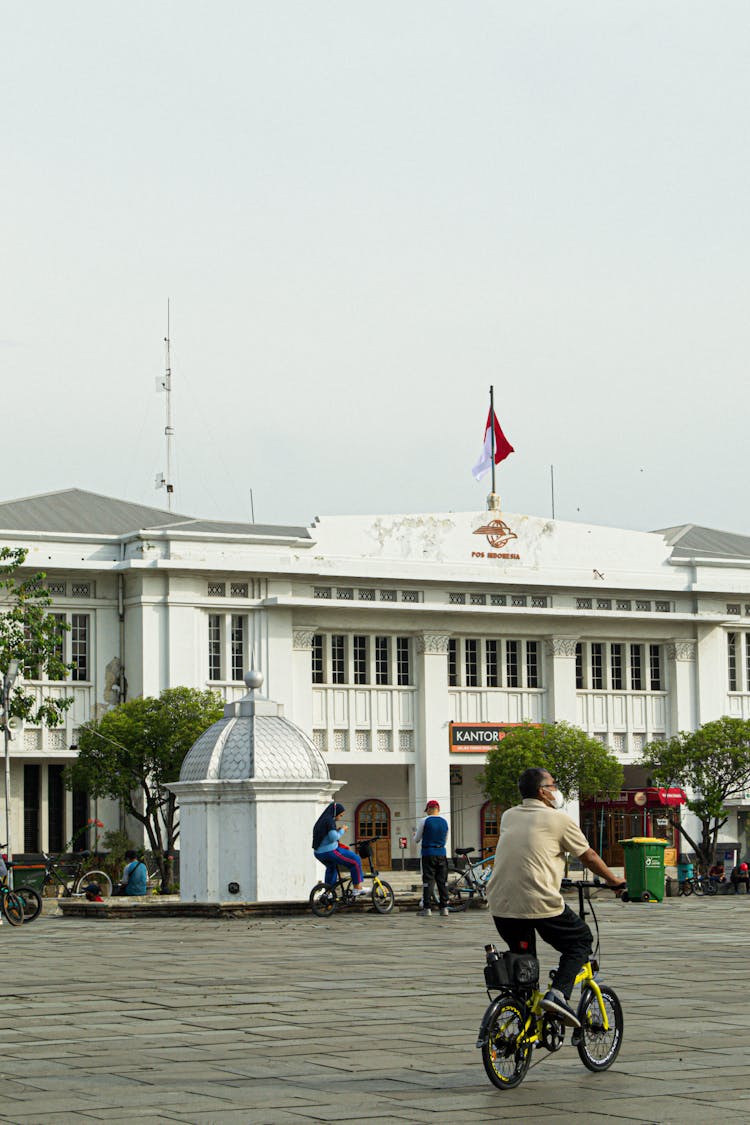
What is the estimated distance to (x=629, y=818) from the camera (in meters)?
61.2

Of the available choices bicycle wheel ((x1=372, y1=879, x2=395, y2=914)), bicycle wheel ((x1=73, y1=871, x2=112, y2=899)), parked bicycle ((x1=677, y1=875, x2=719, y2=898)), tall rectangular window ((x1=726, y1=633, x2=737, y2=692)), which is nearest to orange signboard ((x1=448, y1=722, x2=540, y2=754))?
tall rectangular window ((x1=726, y1=633, x2=737, y2=692))

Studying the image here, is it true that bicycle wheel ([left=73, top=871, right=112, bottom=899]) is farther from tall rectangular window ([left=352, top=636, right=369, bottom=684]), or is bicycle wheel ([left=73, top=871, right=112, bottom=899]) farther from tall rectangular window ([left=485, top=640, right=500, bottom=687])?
tall rectangular window ([left=485, top=640, right=500, bottom=687])

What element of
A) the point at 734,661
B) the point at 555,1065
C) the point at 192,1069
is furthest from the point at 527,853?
the point at 734,661

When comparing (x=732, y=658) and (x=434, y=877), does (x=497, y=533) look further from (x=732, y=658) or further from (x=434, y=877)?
(x=434, y=877)

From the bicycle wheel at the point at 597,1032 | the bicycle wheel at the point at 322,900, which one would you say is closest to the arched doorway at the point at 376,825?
the bicycle wheel at the point at 322,900

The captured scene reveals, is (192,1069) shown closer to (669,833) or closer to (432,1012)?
(432,1012)

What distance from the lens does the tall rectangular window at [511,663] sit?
197 ft

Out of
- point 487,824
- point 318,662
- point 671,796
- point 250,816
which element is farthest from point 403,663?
point 250,816

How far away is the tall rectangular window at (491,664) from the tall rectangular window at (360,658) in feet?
14.8

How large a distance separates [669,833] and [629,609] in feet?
24.8

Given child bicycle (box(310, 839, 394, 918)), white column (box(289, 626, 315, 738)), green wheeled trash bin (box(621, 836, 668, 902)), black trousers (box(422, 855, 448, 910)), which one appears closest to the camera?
child bicycle (box(310, 839, 394, 918))

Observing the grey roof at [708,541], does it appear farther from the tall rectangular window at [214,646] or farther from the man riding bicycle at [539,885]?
the man riding bicycle at [539,885]

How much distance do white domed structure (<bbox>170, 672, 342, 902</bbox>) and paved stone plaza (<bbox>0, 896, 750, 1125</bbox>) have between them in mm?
5593

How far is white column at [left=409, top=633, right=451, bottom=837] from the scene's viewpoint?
57.4 metres
